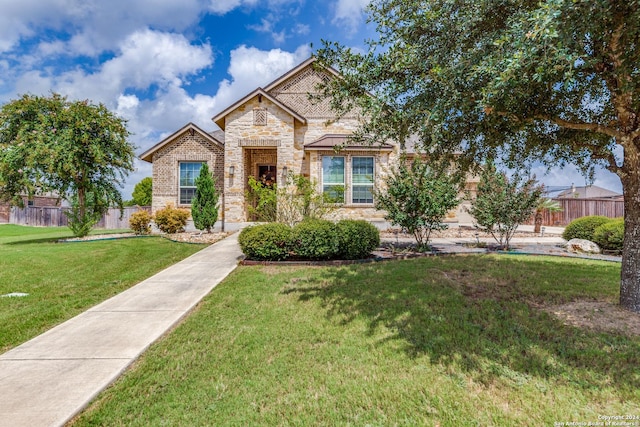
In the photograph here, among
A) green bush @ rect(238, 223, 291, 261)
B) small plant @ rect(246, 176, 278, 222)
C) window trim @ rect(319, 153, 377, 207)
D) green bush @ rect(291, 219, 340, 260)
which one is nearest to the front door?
window trim @ rect(319, 153, 377, 207)

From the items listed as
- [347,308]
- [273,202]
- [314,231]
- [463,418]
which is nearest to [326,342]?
[347,308]

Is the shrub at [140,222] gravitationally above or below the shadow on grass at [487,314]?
above

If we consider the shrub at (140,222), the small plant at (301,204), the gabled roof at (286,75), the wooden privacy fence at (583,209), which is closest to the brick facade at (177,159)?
the shrub at (140,222)

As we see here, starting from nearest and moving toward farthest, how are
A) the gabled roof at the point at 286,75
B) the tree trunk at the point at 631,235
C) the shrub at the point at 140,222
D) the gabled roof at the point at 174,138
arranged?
the tree trunk at the point at 631,235 → the shrub at the point at 140,222 → the gabled roof at the point at 174,138 → the gabled roof at the point at 286,75

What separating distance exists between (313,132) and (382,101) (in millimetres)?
12521

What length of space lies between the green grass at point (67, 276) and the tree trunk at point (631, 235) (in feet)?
26.7

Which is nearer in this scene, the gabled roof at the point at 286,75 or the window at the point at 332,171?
the window at the point at 332,171

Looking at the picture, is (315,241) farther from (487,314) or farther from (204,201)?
(204,201)

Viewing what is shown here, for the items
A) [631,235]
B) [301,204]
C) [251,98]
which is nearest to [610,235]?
[631,235]

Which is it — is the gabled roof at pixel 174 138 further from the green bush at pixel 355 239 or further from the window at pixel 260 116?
the green bush at pixel 355 239

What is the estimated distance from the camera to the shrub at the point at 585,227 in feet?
36.3

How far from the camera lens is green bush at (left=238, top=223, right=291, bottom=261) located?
25.8 ft

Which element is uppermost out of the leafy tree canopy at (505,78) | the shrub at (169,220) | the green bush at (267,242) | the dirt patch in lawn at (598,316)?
the leafy tree canopy at (505,78)

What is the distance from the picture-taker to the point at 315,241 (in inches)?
313
